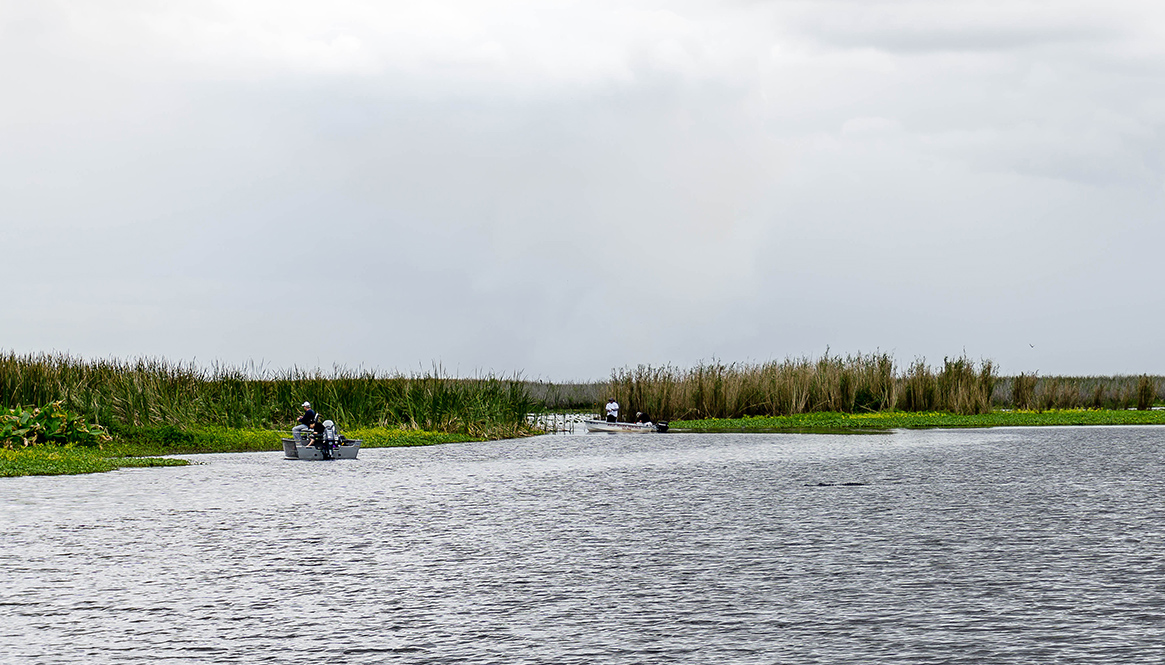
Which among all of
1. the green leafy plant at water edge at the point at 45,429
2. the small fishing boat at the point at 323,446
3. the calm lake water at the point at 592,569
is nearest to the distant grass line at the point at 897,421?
the small fishing boat at the point at 323,446

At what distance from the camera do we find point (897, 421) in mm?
34594

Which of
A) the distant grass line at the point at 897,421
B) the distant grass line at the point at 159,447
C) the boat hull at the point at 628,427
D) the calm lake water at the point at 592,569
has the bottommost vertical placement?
the calm lake water at the point at 592,569

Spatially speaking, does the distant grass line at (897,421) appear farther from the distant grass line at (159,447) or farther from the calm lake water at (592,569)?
the calm lake water at (592,569)

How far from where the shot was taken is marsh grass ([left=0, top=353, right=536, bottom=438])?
27.9 meters

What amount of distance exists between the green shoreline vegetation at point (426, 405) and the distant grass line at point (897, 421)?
0.20ft

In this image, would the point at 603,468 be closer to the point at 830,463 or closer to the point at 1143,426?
the point at 830,463

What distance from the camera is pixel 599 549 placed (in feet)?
30.8

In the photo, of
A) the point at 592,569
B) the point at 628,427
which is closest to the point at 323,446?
the point at 628,427

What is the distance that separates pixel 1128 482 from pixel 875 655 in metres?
10.7

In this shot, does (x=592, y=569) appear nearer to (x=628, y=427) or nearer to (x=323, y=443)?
(x=323, y=443)

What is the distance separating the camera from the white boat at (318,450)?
69.5 ft

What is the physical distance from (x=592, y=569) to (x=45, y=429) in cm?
1788

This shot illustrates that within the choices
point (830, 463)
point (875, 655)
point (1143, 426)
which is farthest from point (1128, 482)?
point (1143, 426)

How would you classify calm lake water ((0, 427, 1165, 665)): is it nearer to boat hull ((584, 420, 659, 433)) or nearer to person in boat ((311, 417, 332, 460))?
person in boat ((311, 417, 332, 460))
